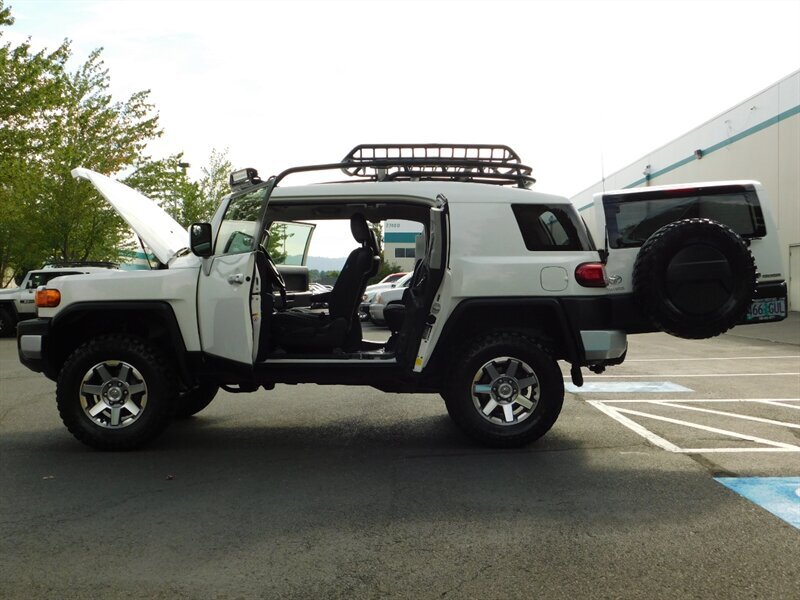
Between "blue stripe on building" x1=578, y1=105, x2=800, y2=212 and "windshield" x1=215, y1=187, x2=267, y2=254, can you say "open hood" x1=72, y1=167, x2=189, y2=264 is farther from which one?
"blue stripe on building" x1=578, y1=105, x2=800, y2=212

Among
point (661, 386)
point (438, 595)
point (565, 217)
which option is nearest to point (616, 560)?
point (438, 595)

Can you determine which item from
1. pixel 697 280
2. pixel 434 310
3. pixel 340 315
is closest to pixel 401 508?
pixel 434 310

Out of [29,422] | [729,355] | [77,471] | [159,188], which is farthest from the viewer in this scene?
[159,188]

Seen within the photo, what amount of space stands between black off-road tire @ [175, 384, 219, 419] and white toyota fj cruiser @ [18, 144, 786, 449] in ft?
3.92

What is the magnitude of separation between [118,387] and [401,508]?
279 centimetres

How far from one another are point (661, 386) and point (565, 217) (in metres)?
4.51

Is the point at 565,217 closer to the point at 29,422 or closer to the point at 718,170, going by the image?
the point at 29,422

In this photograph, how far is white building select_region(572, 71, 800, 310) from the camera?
89.9 ft

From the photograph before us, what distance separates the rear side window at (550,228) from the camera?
255 inches

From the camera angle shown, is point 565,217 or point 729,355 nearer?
point 565,217

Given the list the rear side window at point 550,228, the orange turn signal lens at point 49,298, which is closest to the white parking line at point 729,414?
the rear side window at point 550,228

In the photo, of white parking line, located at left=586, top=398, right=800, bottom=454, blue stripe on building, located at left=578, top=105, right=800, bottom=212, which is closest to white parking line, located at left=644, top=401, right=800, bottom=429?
white parking line, located at left=586, top=398, right=800, bottom=454

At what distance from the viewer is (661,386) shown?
10.2 metres

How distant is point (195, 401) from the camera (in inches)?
317
